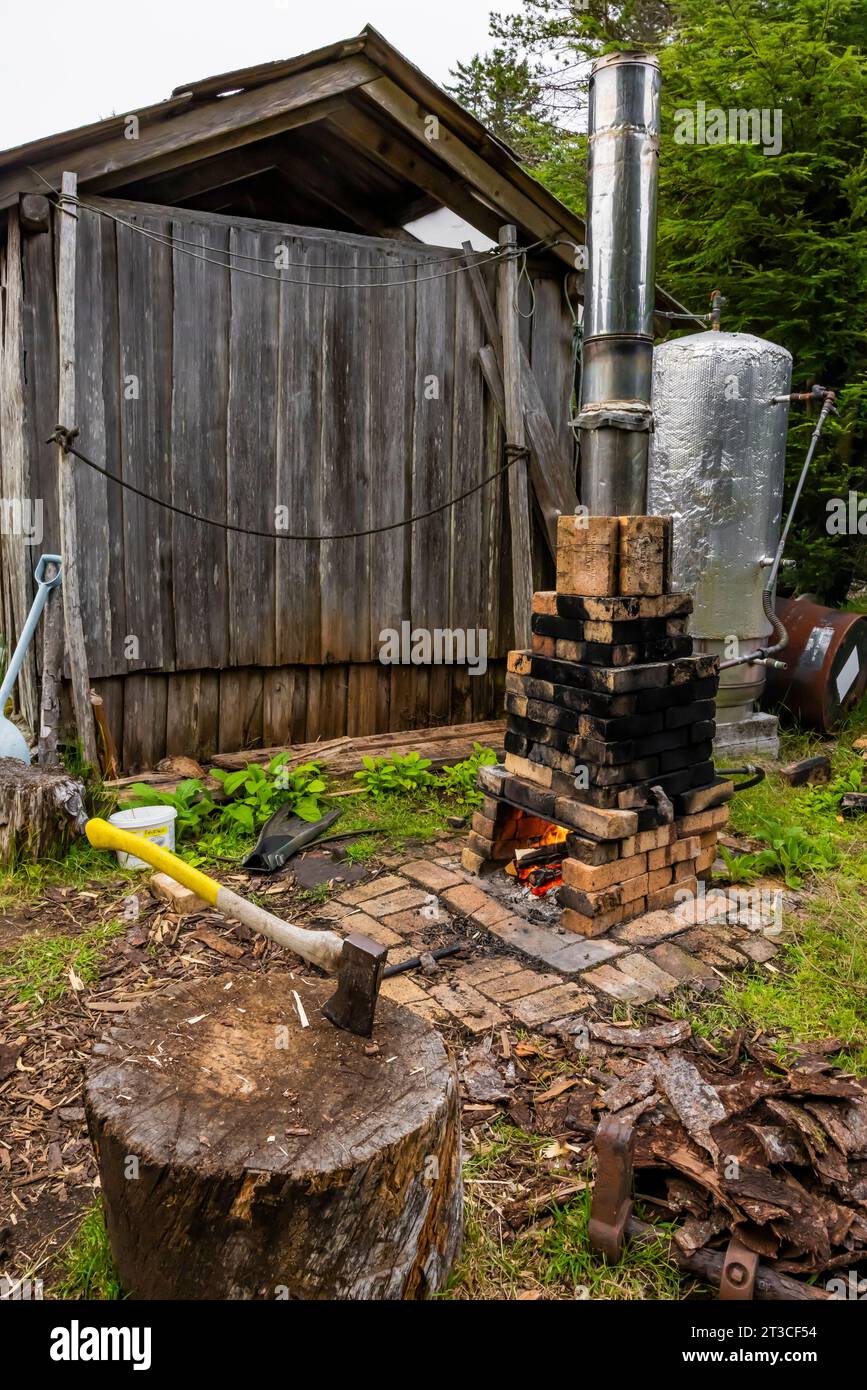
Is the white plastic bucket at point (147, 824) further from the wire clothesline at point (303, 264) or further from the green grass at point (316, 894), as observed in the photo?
the wire clothesline at point (303, 264)

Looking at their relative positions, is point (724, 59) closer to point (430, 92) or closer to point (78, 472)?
point (430, 92)

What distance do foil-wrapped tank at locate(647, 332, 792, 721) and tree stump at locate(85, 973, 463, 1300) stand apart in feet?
14.5

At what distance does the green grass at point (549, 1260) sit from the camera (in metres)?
2.25

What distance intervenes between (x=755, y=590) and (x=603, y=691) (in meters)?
2.79

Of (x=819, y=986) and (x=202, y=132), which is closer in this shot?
(x=819, y=986)

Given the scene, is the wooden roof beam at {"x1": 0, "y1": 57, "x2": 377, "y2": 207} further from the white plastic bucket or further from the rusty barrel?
the rusty barrel

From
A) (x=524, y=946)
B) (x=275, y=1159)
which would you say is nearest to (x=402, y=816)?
(x=524, y=946)

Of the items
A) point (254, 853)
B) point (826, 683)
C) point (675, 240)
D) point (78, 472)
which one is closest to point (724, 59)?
point (675, 240)

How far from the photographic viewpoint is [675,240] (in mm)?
8367

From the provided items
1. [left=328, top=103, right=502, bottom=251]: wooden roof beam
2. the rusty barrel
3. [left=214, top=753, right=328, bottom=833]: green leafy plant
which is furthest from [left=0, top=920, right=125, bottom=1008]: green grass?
the rusty barrel

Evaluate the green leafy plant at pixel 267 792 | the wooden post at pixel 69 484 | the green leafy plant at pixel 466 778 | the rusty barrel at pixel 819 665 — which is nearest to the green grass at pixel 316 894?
the green leafy plant at pixel 267 792

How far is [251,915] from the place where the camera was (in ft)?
7.74

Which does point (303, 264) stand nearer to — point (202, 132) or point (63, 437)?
point (202, 132)

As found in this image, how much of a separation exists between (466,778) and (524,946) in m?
1.99
